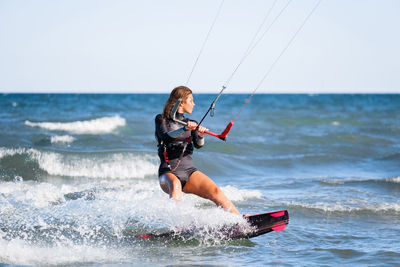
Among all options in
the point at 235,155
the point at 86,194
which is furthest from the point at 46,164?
the point at 235,155

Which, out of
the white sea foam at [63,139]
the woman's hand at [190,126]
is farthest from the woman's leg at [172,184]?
the white sea foam at [63,139]

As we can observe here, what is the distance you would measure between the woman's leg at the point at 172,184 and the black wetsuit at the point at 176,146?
62mm

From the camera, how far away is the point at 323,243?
638 centimetres

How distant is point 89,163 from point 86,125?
11.1 meters

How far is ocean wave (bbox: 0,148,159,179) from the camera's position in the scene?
41.2ft

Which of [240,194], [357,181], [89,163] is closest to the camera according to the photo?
[240,194]

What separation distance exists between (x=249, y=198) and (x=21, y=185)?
4.66 m

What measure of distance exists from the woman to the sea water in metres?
0.21

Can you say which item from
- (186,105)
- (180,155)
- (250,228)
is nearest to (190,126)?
(186,105)

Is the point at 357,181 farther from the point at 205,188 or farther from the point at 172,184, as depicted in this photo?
the point at 172,184

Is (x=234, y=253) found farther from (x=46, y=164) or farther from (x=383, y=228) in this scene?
(x=46, y=164)

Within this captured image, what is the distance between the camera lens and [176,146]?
5988mm

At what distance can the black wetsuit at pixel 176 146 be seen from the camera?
5.88 metres

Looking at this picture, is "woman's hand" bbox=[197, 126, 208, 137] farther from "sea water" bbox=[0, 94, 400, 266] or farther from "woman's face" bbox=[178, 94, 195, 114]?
"sea water" bbox=[0, 94, 400, 266]
